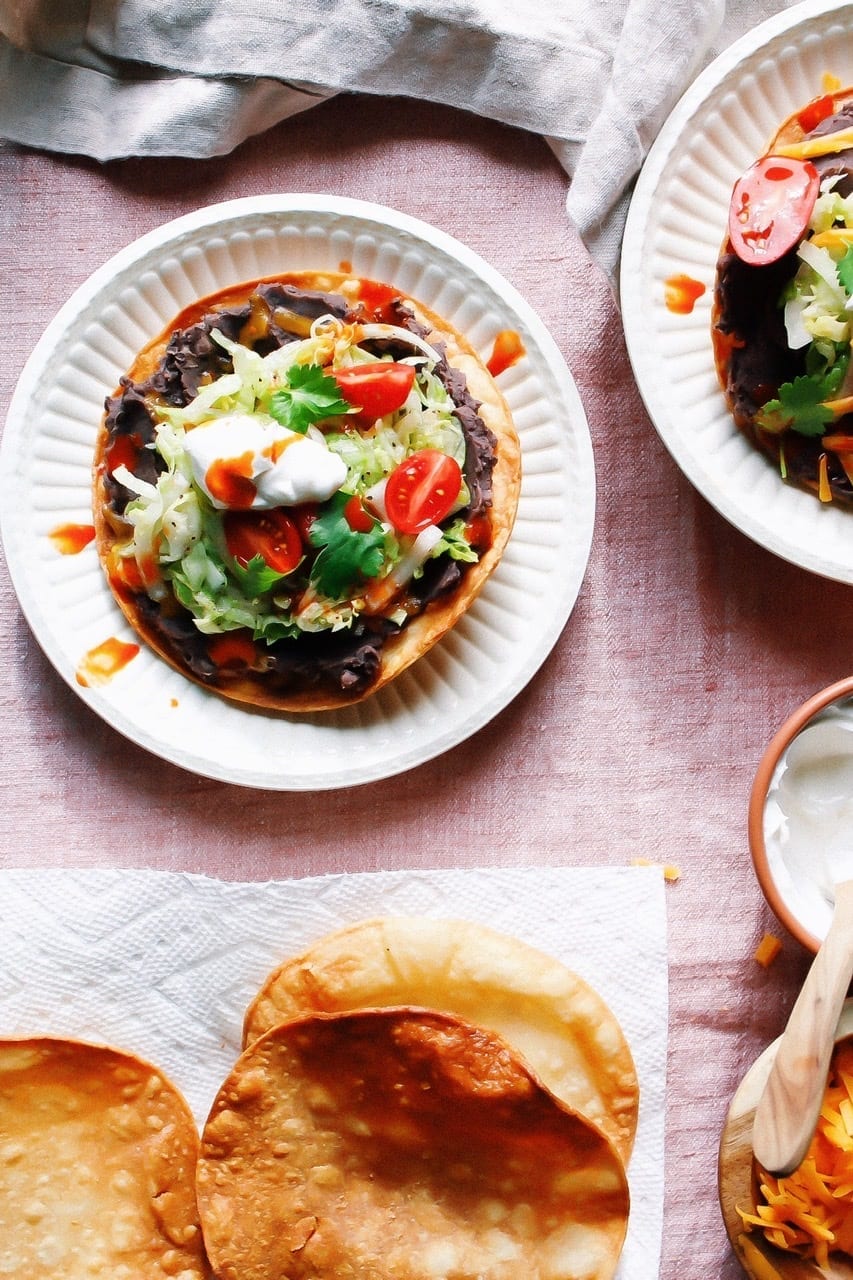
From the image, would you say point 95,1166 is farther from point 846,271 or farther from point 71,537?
point 846,271

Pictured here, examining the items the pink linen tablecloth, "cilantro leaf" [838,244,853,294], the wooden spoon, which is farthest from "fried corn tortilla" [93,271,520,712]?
the wooden spoon

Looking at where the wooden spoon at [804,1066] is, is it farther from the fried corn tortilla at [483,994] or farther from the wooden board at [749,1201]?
the fried corn tortilla at [483,994]

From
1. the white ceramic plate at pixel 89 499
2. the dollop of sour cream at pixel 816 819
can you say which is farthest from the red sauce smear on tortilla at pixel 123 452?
the dollop of sour cream at pixel 816 819

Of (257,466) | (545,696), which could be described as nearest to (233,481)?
(257,466)

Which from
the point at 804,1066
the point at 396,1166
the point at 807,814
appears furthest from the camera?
the point at 807,814

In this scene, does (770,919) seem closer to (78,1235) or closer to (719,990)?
(719,990)

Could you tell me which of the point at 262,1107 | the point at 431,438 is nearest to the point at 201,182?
the point at 431,438
